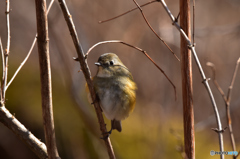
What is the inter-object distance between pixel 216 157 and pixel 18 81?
10.7ft

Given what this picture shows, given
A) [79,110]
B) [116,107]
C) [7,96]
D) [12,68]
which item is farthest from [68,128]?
[116,107]

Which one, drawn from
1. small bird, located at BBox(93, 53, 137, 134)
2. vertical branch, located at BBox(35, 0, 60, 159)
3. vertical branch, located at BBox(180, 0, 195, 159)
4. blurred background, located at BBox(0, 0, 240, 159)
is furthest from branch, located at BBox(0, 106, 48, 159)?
blurred background, located at BBox(0, 0, 240, 159)

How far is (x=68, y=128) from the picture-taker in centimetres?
464

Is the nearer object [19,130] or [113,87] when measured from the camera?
[19,130]

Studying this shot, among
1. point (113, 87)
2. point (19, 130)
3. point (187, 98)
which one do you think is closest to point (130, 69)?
point (113, 87)

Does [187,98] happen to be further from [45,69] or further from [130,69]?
[130,69]

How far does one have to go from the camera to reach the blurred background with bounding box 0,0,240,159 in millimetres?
4613

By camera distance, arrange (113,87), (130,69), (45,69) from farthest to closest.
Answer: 1. (130,69)
2. (113,87)
3. (45,69)

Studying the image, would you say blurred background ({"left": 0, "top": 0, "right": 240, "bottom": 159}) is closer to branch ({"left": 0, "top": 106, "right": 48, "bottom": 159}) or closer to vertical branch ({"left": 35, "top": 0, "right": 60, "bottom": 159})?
branch ({"left": 0, "top": 106, "right": 48, "bottom": 159})

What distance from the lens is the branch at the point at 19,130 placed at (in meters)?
1.84

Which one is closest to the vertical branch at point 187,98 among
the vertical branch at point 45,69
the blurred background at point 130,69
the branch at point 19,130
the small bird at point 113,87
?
the vertical branch at point 45,69

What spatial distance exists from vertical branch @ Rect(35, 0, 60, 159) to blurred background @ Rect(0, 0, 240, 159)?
249 centimetres

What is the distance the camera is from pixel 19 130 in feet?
6.18

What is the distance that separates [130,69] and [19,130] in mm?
4772
